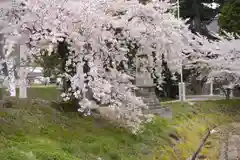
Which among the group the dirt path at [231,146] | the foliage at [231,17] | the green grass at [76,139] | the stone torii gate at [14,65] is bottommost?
the dirt path at [231,146]

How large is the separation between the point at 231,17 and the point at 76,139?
21787mm

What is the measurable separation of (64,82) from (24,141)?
3471 millimetres

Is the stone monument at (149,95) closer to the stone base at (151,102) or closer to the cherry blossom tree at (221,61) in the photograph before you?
the stone base at (151,102)

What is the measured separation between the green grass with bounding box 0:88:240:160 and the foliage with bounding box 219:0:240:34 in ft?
50.9

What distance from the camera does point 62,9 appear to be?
29.8 ft

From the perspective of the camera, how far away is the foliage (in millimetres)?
28114

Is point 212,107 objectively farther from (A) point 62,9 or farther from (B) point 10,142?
(B) point 10,142

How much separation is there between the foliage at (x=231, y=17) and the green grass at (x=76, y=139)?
1553 cm

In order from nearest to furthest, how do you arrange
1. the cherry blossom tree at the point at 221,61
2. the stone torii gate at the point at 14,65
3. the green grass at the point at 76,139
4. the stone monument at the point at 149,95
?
the green grass at the point at 76,139
the stone torii gate at the point at 14,65
the stone monument at the point at 149,95
the cherry blossom tree at the point at 221,61

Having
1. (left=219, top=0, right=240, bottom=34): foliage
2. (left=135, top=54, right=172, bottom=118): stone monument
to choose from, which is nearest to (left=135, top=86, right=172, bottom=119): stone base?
(left=135, top=54, right=172, bottom=118): stone monument

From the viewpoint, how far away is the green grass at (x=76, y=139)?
24.1 ft

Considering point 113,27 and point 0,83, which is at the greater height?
point 113,27

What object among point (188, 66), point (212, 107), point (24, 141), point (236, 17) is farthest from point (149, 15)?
point (236, 17)

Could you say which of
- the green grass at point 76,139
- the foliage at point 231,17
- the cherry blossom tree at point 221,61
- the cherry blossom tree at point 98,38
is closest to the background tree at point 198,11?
the foliage at point 231,17
